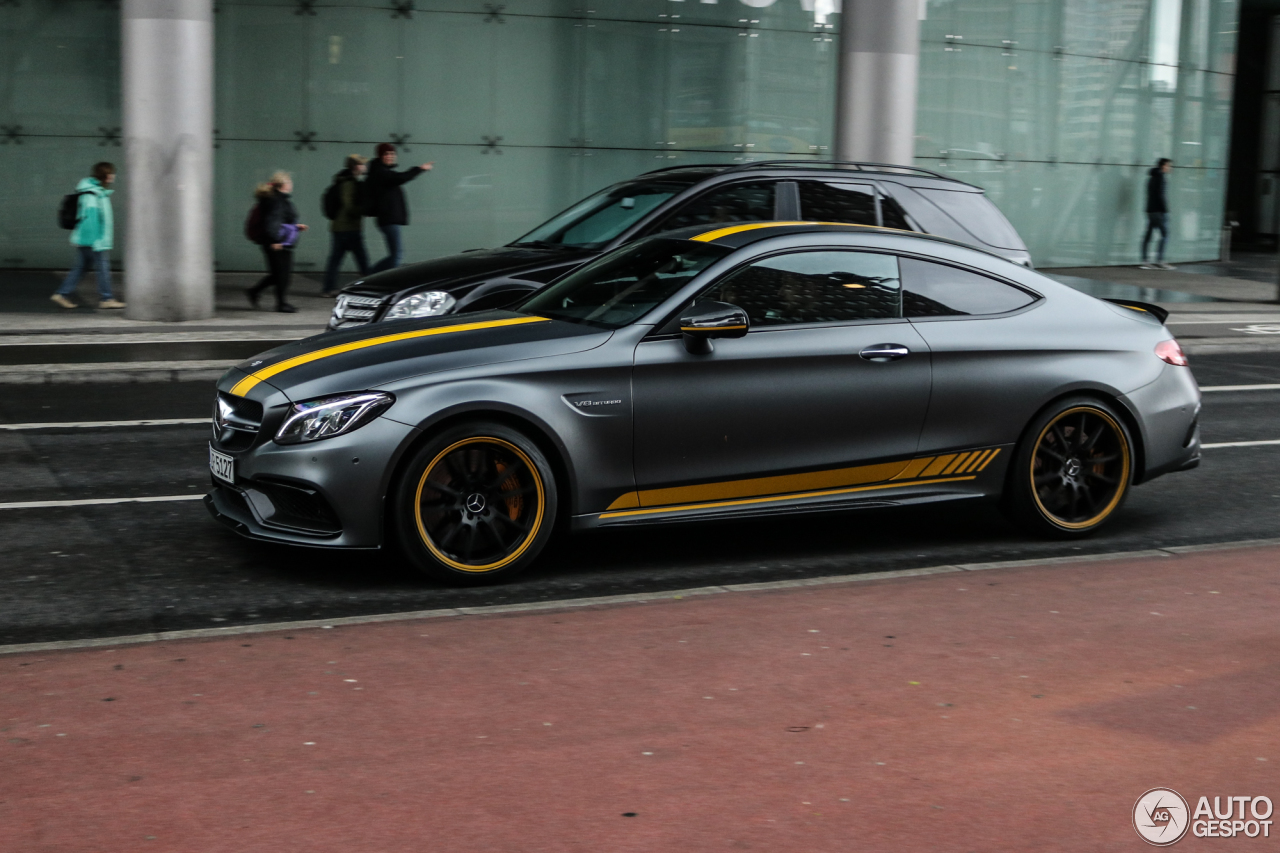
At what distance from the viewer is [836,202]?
35.4ft

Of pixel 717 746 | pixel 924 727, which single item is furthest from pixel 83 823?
pixel 924 727

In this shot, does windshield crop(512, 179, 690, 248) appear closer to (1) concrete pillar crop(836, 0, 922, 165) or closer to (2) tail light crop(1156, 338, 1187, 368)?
(2) tail light crop(1156, 338, 1187, 368)

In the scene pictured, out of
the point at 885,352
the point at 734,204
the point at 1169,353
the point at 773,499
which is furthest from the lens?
the point at 734,204

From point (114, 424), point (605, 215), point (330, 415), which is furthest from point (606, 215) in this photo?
point (330, 415)

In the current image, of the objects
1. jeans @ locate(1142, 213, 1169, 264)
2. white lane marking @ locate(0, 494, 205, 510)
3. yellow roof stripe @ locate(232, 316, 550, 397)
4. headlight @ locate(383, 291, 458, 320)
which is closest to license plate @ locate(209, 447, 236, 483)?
yellow roof stripe @ locate(232, 316, 550, 397)

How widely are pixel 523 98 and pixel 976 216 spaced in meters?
12.8

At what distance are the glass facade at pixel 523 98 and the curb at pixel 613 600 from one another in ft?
53.4

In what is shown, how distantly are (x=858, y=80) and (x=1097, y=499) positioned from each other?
1268 centimetres

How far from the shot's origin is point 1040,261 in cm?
2720

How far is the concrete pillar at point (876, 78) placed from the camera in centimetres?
1925

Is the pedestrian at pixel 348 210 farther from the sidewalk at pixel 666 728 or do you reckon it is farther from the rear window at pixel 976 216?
the sidewalk at pixel 666 728

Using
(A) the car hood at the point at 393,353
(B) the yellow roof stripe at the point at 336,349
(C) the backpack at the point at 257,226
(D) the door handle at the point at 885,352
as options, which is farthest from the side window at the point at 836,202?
(C) the backpack at the point at 257,226

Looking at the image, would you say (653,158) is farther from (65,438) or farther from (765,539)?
(765,539)

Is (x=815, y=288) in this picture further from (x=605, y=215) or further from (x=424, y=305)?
(x=605, y=215)
